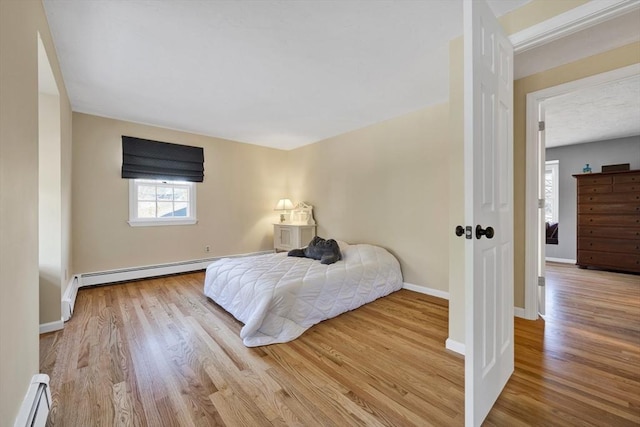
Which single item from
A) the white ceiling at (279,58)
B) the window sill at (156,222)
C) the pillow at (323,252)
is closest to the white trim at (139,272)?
the window sill at (156,222)

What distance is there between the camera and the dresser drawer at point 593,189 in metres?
4.19

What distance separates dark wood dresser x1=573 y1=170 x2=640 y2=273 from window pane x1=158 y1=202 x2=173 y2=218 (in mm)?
6896

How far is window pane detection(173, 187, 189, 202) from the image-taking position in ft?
13.6

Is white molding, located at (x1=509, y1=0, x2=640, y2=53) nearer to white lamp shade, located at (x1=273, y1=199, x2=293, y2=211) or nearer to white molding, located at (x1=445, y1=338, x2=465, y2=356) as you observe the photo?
white molding, located at (x1=445, y1=338, x2=465, y2=356)

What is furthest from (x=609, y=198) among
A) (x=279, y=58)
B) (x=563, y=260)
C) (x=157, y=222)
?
(x=157, y=222)

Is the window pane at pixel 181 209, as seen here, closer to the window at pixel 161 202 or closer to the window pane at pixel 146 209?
the window at pixel 161 202

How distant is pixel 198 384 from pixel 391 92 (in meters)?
3.07

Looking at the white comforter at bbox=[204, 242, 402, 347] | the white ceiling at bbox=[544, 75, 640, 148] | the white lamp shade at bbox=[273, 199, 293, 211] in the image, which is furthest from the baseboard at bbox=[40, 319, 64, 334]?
the white ceiling at bbox=[544, 75, 640, 148]

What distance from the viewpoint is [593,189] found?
4.33m

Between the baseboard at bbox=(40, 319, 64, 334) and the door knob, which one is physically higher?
the door knob

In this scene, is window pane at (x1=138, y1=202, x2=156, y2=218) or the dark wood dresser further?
the dark wood dresser

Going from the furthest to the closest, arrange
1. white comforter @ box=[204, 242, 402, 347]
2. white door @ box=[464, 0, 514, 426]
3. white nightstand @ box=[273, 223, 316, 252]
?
white nightstand @ box=[273, 223, 316, 252] < white comforter @ box=[204, 242, 402, 347] < white door @ box=[464, 0, 514, 426]

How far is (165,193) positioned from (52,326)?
7.32 feet

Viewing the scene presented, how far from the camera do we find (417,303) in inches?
112
